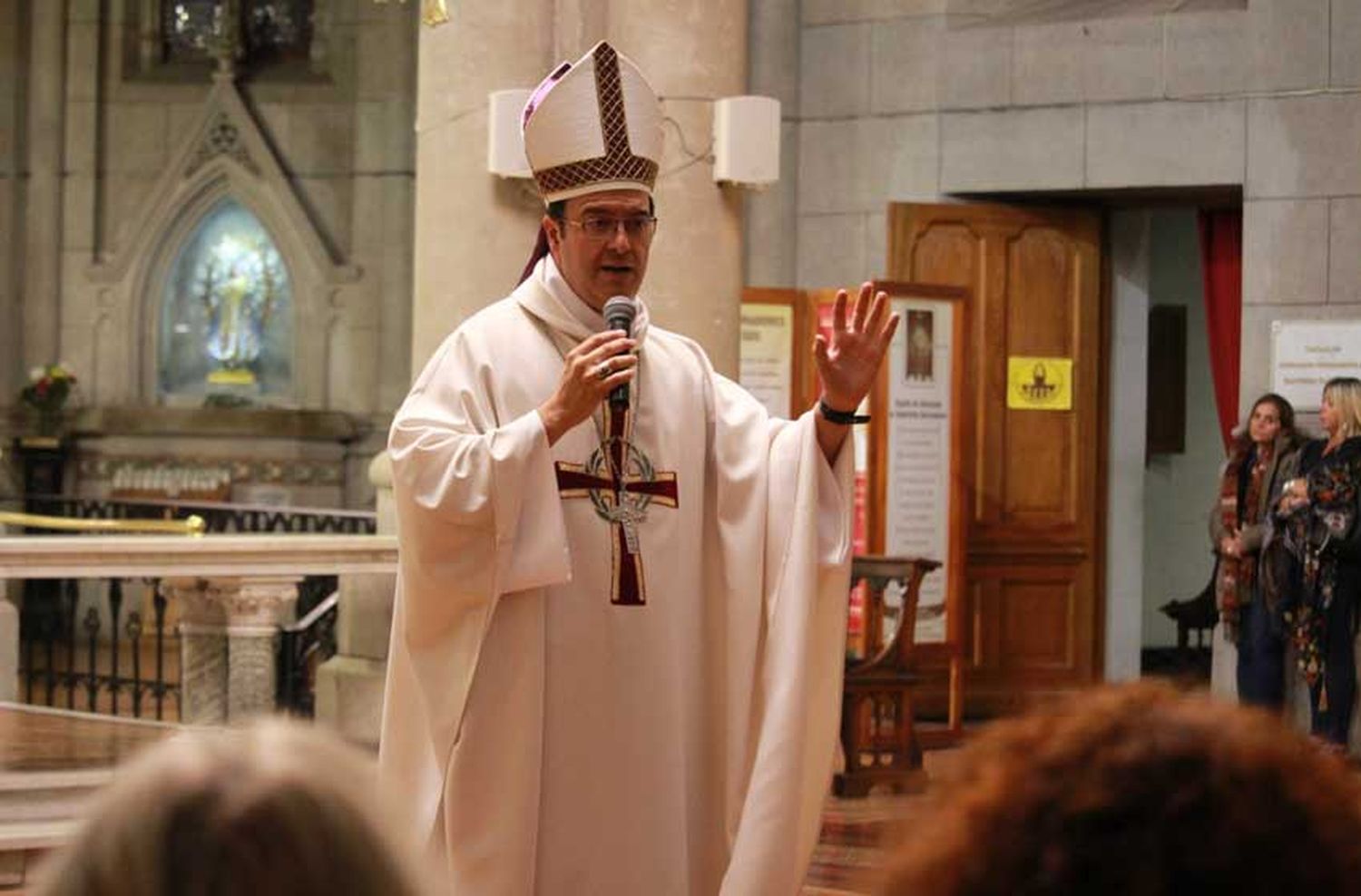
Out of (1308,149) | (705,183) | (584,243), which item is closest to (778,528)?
(584,243)

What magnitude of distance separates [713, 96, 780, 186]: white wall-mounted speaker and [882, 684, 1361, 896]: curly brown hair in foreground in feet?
23.1

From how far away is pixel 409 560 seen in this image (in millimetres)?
3783

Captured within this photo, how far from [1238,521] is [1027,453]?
4.94 feet

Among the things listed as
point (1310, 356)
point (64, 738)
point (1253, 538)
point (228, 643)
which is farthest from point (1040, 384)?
point (64, 738)

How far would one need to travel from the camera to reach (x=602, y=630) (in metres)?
3.82

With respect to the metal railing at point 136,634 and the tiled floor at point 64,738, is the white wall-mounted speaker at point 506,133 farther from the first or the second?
the tiled floor at point 64,738

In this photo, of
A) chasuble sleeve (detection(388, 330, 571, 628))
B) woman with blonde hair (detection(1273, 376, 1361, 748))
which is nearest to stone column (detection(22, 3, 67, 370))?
woman with blonde hair (detection(1273, 376, 1361, 748))

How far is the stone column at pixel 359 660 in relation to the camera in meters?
7.94

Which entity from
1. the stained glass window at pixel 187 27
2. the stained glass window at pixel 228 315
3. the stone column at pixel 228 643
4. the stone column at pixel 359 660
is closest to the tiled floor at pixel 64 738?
the stone column at pixel 228 643

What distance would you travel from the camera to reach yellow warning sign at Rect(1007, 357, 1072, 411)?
1171cm

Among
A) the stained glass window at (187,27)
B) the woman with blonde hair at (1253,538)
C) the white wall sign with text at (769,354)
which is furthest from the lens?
the stained glass window at (187,27)

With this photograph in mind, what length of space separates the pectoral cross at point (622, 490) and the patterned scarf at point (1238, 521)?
695 centimetres

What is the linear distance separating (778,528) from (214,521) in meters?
9.62

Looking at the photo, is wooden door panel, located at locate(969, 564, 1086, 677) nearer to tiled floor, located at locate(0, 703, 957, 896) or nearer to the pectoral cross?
tiled floor, located at locate(0, 703, 957, 896)
